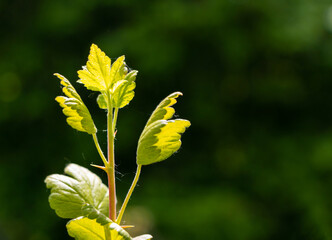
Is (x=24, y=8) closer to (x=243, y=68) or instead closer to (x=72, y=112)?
(x=243, y=68)

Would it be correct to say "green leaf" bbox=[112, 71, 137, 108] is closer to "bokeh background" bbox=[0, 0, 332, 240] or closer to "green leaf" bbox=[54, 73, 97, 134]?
"green leaf" bbox=[54, 73, 97, 134]

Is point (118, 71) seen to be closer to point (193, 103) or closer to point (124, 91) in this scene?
point (124, 91)

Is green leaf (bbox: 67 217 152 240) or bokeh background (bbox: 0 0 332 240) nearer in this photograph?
green leaf (bbox: 67 217 152 240)

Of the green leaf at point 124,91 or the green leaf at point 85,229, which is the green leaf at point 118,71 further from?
the green leaf at point 85,229

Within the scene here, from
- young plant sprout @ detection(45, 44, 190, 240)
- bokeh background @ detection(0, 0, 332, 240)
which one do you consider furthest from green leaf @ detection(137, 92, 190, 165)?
bokeh background @ detection(0, 0, 332, 240)

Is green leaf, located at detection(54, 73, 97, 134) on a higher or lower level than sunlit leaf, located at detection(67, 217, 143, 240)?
higher

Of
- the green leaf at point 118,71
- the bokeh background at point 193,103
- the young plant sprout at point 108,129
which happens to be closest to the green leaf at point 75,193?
the young plant sprout at point 108,129
